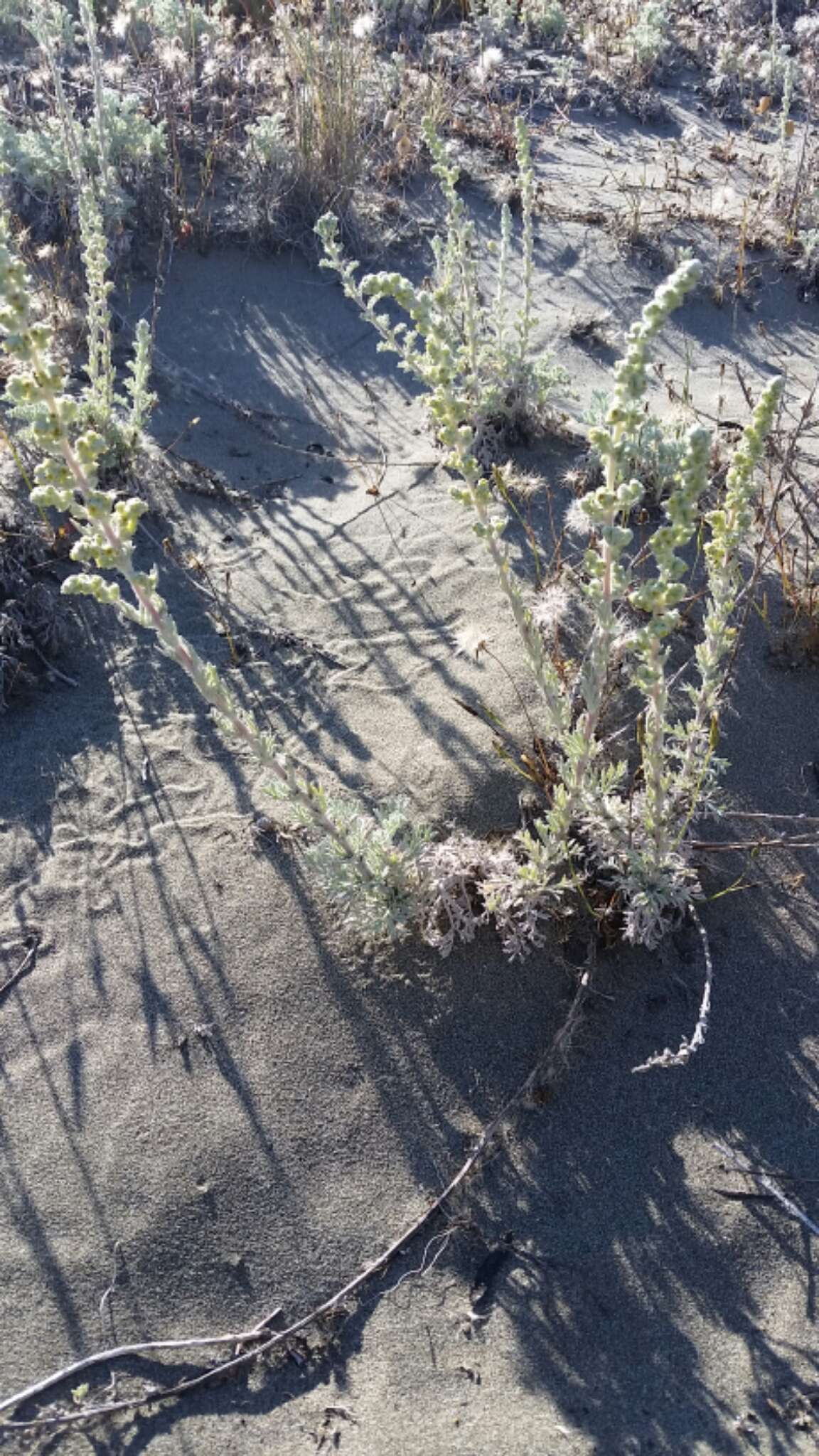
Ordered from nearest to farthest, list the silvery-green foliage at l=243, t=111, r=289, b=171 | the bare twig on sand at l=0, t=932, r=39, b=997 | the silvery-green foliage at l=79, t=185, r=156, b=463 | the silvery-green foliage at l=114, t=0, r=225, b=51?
the bare twig on sand at l=0, t=932, r=39, b=997 → the silvery-green foliage at l=79, t=185, r=156, b=463 → the silvery-green foliage at l=243, t=111, r=289, b=171 → the silvery-green foliage at l=114, t=0, r=225, b=51

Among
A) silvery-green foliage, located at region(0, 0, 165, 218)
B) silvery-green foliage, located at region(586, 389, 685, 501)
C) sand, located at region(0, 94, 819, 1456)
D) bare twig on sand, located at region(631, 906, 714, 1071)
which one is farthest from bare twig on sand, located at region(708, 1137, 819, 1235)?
silvery-green foliage, located at region(0, 0, 165, 218)

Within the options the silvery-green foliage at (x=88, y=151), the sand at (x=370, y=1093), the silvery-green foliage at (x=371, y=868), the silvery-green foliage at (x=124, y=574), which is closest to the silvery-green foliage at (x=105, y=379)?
the sand at (x=370, y=1093)

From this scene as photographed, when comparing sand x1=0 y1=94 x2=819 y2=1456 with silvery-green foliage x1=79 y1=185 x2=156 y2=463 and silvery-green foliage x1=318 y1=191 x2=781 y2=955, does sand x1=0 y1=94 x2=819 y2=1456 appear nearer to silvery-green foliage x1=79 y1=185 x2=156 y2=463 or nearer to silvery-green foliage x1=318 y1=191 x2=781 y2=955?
silvery-green foliage x1=318 y1=191 x2=781 y2=955

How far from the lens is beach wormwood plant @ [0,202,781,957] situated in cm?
207

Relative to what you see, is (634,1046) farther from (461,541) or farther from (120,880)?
(461,541)

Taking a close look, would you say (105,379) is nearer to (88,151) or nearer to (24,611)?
(24,611)

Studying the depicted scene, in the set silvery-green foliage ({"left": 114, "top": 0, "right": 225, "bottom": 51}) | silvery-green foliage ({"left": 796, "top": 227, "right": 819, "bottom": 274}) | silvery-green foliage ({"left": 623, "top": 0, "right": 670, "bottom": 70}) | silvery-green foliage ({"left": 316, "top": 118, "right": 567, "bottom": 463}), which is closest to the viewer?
silvery-green foliage ({"left": 316, "top": 118, "right": 567, "bottom": 463})

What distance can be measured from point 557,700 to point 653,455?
180cm

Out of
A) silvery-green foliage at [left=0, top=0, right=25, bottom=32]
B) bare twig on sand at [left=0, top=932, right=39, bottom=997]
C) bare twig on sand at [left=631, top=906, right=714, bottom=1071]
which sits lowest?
bare twig on sand at [left=0, top=932, right=39, bottom=997]

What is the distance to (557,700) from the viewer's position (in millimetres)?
2814

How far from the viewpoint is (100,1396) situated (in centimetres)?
244

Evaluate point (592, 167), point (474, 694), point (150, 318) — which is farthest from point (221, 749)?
point (592, 167)

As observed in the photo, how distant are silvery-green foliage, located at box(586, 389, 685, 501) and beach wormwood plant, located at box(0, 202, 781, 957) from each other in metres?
0.76

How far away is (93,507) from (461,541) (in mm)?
2436
